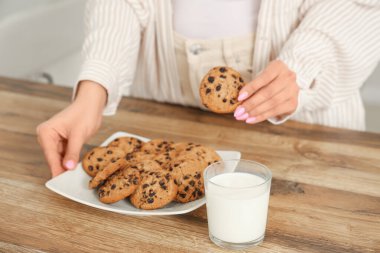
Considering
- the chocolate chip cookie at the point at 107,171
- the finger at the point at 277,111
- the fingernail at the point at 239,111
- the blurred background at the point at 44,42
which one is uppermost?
the fingernail at the point at 239,111

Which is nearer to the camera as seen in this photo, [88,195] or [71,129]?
[88,195]

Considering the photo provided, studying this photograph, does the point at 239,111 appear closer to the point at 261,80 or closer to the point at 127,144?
the point at 261,80

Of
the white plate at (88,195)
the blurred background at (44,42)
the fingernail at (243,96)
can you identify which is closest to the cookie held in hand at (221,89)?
the fingernail at (243,96)

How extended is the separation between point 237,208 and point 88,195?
1.09 feet

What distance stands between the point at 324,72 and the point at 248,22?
10.0 inches

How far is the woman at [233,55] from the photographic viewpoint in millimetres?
1248

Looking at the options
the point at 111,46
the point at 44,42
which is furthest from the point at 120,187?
the point at 44,42

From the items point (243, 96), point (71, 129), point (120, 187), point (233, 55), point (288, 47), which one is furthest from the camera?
point (233, 55)

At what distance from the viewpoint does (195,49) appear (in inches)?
60.0

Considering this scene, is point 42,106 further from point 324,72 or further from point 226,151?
point 324,72

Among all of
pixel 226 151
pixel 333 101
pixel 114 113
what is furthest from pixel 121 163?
pixel 333 101

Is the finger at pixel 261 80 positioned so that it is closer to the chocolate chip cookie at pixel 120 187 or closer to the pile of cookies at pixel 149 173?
the pile of cookies at pixel 149 173

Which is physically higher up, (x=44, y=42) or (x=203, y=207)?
(x=203, y=207)

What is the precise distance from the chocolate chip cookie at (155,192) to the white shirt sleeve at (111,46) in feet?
1.40
